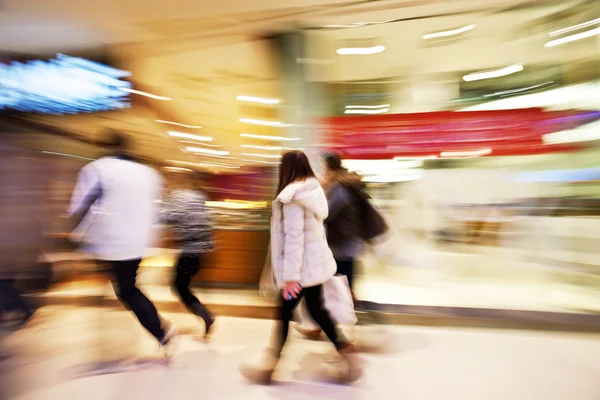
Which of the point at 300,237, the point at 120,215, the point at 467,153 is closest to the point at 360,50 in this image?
the point at 467,153

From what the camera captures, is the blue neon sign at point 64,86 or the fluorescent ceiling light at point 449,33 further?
the blue neon sign at point 64,86

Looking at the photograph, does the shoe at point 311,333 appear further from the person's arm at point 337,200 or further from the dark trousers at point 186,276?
the person's arm at point 337,200

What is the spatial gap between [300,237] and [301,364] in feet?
3.65

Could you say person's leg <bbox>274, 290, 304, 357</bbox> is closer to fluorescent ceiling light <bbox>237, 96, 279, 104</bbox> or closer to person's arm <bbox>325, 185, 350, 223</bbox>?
person's arm <bbox>325, 185, 350, 223</bbox>

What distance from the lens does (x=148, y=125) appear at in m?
7.54

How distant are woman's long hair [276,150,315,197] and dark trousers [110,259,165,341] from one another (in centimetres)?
117

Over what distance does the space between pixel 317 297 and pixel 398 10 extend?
9.58 ft

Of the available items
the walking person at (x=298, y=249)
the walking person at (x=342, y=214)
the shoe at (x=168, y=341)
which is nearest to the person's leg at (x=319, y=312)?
the walking person at (x=298, y=249)

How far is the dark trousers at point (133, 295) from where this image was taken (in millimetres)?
2537

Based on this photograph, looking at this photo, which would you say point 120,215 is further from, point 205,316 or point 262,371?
point 262,371

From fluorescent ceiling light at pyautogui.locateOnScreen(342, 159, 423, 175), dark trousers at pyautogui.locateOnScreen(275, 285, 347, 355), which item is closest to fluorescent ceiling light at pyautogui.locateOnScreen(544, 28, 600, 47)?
fluorescent ceiling light at pyautogui.locateOnScreen(342, 159, 423, 175)

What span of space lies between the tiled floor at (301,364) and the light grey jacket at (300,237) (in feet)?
2.47

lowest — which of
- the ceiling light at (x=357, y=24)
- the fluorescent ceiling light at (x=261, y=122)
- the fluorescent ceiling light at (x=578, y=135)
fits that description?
the fluorescent ceiling light at (x=578, y=135)

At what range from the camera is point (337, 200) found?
2752 mm
